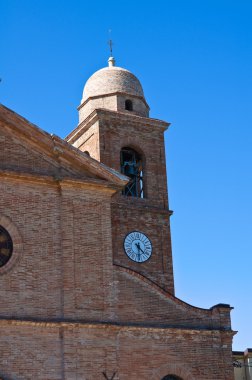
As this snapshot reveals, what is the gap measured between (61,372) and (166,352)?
9.09 feet

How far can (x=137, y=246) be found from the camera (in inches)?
1013

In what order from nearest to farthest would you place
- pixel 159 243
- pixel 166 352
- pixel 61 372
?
pixel 61 372, pixel 166 352, pixel 159 243

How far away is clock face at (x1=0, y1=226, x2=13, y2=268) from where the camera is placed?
1939cm

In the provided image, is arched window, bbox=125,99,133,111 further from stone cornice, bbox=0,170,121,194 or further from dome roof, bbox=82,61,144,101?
stone cornice, bbox=0,170,121,194

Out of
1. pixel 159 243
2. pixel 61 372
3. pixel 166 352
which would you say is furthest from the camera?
pixel 159 243

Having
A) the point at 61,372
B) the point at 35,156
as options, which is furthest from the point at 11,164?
the point at 61,372

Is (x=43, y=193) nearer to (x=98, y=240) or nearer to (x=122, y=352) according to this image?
(x=98, y=240)

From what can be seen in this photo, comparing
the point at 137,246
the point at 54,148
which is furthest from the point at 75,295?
the point at 137,246

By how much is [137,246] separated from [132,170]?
274 cm

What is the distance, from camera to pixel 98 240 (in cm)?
2056

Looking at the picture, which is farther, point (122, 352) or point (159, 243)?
point (159, 243)

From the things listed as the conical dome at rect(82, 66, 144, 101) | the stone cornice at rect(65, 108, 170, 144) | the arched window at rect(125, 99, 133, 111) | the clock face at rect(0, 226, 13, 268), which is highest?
the conical dome at rect(82, 66, 144, 101)

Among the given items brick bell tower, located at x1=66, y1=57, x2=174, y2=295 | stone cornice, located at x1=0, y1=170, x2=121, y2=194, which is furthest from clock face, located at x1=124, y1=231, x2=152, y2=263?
stone cornice, located at x1=0, y1=170, x2=121, y2=194

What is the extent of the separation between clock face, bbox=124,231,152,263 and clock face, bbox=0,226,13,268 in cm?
645
